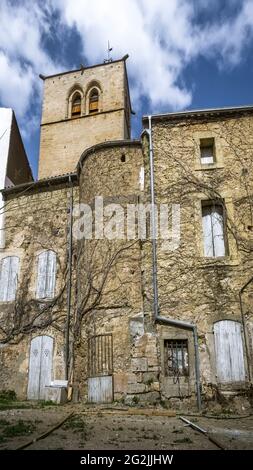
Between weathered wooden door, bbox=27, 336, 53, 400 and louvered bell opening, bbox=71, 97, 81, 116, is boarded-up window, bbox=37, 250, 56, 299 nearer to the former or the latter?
weathered wooden door, bbox=27, 336, 53, 400

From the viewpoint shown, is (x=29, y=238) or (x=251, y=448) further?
(x=29, y=238)

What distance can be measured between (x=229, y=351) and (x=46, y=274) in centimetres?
618

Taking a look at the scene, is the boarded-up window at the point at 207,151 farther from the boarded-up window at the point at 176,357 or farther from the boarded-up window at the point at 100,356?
the boarded-up window at the point at 100,356

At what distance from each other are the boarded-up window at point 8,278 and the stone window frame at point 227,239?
6.18 m

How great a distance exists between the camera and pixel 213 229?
449 inches

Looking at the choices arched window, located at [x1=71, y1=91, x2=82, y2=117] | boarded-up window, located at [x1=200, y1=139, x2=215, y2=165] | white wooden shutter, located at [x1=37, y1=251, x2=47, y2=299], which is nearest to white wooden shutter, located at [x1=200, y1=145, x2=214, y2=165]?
boarded-up window, located at [x1=200, y1=139, x2=215, y2=165]

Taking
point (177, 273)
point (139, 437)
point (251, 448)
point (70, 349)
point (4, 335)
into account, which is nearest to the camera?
point (251, 448)

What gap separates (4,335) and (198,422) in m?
7.33

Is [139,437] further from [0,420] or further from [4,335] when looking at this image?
[4,335]

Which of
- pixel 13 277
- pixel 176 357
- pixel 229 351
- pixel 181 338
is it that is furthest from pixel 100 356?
pixel 13 277

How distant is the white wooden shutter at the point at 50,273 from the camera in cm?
1309

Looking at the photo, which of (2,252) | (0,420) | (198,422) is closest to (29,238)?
(2,252)

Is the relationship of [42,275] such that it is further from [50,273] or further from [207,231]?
[207,231]

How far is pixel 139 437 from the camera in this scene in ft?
20.3
